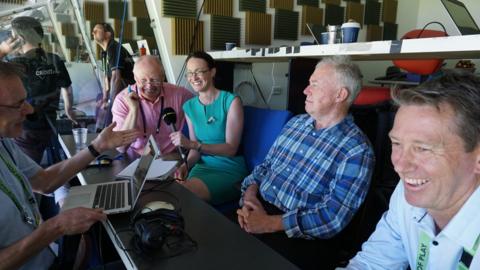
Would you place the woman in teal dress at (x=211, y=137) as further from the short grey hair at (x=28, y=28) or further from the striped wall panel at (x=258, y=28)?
the short grey hair at (x=28, y=28)

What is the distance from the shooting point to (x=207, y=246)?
947 millimetres

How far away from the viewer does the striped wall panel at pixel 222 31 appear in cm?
336

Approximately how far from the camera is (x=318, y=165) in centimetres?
152

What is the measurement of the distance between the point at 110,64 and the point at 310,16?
7.49ft

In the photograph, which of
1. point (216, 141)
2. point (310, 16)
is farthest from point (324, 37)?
point (310, 16)

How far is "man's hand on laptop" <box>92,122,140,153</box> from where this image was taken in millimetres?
1537

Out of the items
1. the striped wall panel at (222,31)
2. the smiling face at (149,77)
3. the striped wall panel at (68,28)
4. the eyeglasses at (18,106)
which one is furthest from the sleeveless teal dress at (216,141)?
the striped wall panel at (68,28)

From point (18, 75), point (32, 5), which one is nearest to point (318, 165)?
point (18, 75)

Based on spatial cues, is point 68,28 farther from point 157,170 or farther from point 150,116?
point 157,170

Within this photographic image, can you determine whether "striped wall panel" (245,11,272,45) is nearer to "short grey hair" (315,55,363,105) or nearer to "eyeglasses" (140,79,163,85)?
"eyeglasses" (140,79,163,85)

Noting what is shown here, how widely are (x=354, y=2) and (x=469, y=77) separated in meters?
3.86

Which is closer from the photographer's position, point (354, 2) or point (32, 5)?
point (32, 5)

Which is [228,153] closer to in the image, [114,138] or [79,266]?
[114,138]

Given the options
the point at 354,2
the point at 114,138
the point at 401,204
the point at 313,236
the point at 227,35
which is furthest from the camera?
the point at 354,2
